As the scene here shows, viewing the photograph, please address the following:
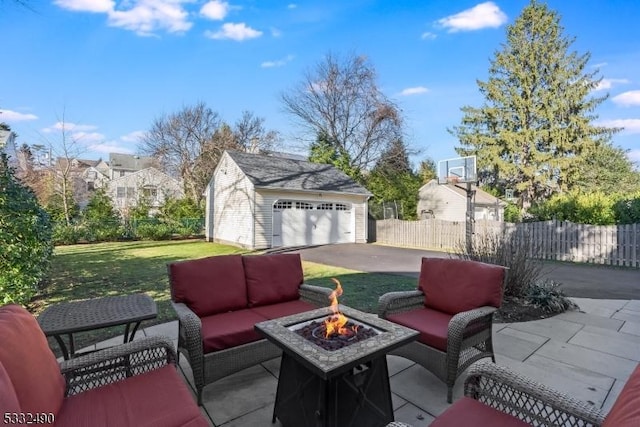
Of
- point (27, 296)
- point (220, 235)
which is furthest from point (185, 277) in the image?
point (220, 235)

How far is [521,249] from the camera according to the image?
5.14m

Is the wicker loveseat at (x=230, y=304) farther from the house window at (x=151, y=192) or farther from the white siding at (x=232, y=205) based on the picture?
the house window at (x=151, y=192)

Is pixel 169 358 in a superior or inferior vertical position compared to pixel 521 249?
inferior

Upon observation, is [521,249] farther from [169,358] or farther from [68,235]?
[68,235]

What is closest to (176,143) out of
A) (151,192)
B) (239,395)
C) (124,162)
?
(151,192)

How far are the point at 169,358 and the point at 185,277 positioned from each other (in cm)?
101

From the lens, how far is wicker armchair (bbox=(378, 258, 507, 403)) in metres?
2.61

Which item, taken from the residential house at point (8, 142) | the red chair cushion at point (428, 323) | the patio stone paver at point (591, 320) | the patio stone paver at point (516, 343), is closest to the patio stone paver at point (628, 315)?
the patio stone paver at point (591, 320)

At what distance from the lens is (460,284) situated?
3.16m

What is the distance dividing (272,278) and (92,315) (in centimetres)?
164

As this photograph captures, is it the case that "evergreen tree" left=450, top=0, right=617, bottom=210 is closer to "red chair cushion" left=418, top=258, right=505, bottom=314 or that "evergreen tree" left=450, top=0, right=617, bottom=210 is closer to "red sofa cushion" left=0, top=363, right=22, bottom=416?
"red chair cushion" left=418, top=258, right=505, bottom=314

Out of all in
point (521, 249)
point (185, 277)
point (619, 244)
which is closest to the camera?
point (185, 277)

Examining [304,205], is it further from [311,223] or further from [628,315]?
[628,315]

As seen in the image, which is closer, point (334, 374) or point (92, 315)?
point (334, 374)
